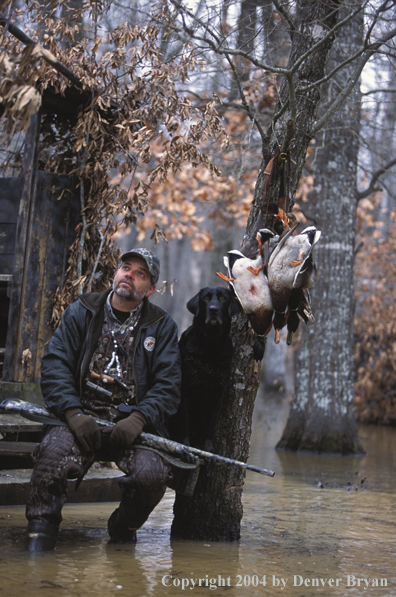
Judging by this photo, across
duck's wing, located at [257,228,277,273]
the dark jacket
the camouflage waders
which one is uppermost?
duck's wing, located at [257,228,277,273]

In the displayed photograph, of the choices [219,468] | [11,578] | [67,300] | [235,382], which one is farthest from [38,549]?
[67,300]

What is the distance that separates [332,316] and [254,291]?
20.9 feet

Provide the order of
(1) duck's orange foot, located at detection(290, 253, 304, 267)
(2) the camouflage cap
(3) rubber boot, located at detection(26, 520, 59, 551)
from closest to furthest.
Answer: (3) rubber boot, located at detection(26, 520, 59, 551) → (1) duck's orange foot, located at detection(290, 253, 304, 267) → (2) the camouflage cap

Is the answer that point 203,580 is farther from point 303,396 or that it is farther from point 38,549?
point 303,396

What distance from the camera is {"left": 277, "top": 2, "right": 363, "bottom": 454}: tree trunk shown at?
982cm

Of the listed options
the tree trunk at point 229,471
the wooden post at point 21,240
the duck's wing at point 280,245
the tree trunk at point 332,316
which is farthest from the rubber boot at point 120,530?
the tree trunk at point 332,316

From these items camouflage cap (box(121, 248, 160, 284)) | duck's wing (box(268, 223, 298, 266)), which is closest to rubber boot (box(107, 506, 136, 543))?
camouflage cap (box(121, 248, 160, 284))

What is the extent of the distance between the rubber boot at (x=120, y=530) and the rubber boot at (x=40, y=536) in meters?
0.43

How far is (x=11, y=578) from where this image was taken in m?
3.03

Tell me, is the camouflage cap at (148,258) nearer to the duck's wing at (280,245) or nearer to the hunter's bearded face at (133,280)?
the hunter's bearded face at (133,280)

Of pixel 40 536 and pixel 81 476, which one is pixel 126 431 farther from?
pixel 40 536

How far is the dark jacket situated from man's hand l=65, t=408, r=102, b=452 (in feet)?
0.28

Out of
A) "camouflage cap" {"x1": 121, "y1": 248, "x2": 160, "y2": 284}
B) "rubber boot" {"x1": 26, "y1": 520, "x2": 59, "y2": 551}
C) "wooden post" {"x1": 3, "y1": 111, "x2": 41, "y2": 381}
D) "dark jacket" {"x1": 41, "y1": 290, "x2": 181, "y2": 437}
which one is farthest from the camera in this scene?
"wooden post" {"x1": 3, "y1": 111, "x2": 41, "y2": 381}

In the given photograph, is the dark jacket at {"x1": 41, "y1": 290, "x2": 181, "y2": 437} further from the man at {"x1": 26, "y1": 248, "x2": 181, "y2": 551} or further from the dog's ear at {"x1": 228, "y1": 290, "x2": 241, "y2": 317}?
the dog's ear at {"x1": 228, "y1": 290, "x2": 241, "y2": 317}
